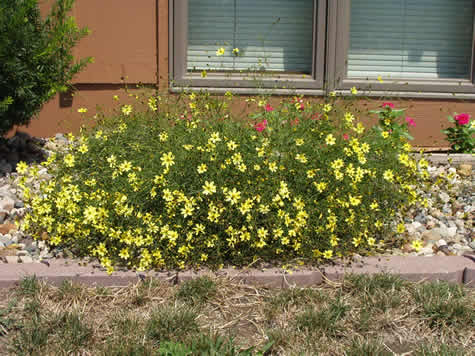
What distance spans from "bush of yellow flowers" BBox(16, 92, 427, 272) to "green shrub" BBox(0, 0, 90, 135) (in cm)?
125

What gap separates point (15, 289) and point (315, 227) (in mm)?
1539

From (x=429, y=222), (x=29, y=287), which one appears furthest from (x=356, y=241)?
(x=29, y=287)

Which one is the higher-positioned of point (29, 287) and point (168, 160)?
point (168, 160)

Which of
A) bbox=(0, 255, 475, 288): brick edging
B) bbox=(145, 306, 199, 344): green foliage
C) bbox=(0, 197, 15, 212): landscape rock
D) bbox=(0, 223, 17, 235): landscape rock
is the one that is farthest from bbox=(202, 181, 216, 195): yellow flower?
bbox=(0, 197, 15, 212): landscape rock

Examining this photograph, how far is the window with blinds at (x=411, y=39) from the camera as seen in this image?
19.7ft

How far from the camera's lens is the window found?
560cm

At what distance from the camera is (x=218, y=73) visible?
18.8ft

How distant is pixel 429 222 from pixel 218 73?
2.81 m

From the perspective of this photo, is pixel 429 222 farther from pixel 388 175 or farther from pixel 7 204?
pixel 7 204

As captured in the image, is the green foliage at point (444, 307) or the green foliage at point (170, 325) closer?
the green foliage at point (170, 325)

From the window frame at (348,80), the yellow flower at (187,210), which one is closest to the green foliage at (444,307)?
the yellow flower at (187,210)

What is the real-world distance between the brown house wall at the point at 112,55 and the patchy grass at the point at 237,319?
10.2ft

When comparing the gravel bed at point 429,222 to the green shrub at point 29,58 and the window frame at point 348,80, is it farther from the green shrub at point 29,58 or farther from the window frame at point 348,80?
the window frame at point 348,80

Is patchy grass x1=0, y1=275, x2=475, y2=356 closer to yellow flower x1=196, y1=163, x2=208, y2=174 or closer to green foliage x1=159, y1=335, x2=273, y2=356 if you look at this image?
green foliage x1=159, y1=335, x2=273, y2=356
